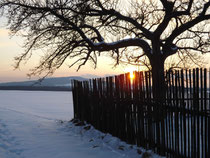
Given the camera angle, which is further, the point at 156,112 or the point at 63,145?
the point at 63,145

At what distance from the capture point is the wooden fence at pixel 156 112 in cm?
417

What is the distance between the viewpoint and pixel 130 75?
19.5ft

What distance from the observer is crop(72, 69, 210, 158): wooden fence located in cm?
417

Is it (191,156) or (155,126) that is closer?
(191,156)

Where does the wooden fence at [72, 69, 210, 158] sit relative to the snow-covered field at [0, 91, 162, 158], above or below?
above

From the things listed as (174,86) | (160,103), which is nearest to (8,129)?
(160,103)

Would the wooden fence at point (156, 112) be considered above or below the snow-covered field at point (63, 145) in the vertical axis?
above

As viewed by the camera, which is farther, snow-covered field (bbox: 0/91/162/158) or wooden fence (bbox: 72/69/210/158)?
snow-covered field (bbox: 0/91/162/158)

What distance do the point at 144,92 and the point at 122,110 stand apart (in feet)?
4.45

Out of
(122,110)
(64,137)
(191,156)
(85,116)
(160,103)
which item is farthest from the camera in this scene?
(85,116)

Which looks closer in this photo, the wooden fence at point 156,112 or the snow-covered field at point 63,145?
the wooden fence at point 156,112

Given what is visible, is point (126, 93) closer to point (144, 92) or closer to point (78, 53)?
point (144, 92)

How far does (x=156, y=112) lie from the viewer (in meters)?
5.36

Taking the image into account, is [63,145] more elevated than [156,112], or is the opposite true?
[156,112]
